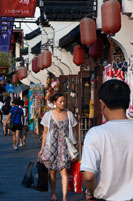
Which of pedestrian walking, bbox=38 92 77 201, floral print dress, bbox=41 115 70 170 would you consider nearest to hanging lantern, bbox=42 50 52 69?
pedestrian walking, bbox=38 92 77 201

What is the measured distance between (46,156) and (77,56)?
22.8 feet

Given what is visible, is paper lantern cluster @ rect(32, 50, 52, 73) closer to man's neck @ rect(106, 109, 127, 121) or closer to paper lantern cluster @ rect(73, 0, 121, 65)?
paper lantern cluster @ rect(73, 0, 121, 65)

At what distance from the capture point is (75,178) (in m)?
8.61

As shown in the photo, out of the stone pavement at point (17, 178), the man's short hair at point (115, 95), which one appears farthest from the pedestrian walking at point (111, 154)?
the stone pavement at point (17, 178)

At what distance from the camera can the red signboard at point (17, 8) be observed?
15936 mm

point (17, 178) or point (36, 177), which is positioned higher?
point (36, 177)

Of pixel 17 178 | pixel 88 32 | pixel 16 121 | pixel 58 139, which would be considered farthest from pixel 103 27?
pixel 16 121

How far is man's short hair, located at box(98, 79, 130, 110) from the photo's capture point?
3779mm

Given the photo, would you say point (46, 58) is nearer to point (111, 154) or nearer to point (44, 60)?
point (44, 60)

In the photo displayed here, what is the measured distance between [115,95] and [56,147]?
16.4 ft

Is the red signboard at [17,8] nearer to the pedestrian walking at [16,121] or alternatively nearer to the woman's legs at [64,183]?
the pedestrian walking at [16,121]

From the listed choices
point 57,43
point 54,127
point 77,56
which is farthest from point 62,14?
point 54,127

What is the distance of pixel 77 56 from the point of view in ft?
50.0

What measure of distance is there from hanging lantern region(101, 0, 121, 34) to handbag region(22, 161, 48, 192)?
9.57 feet
